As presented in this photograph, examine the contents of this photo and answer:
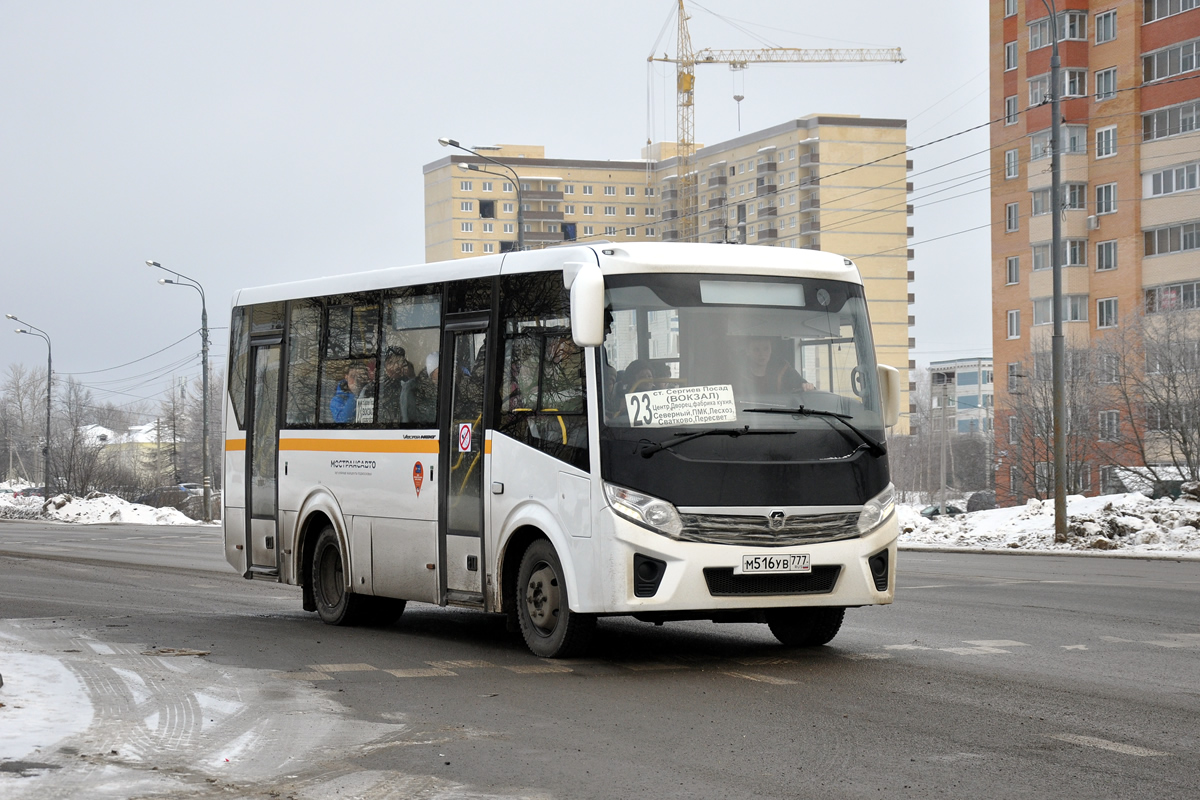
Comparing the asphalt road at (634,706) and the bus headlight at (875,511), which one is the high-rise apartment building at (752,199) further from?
the bus headlight at (875,511)

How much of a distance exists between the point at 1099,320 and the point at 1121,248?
12.6 feet

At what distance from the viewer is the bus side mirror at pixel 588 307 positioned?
967 centimetres

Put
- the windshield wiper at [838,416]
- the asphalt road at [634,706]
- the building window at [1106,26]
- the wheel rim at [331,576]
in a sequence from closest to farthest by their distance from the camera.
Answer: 1. the asphalt road at [634,706]
2. the windshield wiper at [838,416]
3. the wheel rim at [331,576]
4. the building window at [1106,26]

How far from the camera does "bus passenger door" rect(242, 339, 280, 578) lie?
1399 centimetres

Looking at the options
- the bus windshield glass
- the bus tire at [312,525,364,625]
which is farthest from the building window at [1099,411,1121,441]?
the bus windshield glass

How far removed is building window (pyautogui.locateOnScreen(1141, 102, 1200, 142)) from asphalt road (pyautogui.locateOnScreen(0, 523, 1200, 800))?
5988 centimetres

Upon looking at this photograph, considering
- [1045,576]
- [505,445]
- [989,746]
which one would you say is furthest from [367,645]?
[1045,576]

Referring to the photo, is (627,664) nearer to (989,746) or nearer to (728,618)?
(728,618)

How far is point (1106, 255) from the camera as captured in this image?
72.9m

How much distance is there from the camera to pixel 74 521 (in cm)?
5481

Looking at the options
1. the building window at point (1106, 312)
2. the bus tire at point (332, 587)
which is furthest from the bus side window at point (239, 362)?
the building window at point (1106, 312)

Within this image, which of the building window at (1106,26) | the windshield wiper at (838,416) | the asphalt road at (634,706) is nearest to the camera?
the asphalt road at (634,706)

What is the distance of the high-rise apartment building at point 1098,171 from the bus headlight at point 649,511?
56603 mm

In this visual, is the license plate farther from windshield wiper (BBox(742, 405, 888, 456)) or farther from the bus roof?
the bus roof
